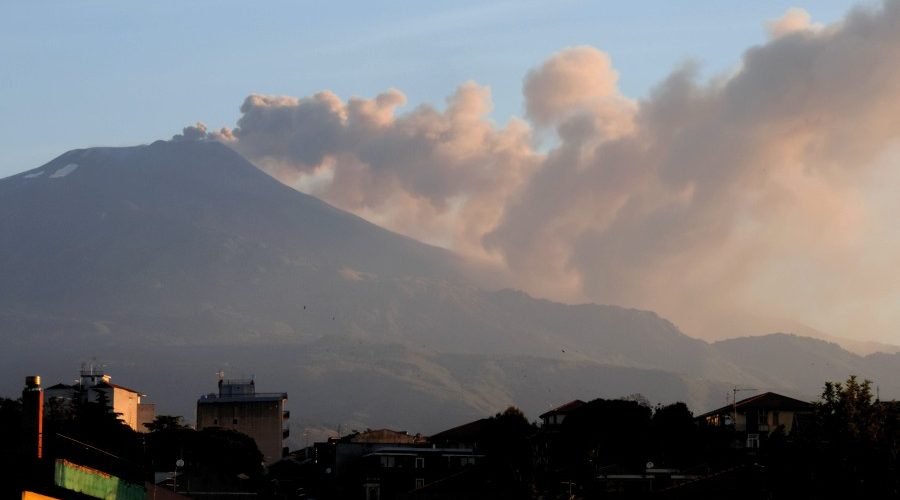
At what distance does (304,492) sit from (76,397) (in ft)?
67.5

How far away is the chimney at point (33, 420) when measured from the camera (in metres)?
24.2

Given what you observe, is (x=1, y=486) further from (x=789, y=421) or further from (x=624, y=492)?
(x=789, y=421)

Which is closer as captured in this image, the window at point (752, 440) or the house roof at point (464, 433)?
the window at point (752, 440)

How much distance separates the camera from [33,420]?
2452 centimetres

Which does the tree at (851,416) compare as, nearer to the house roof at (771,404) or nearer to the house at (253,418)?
the house roof at (771,404)

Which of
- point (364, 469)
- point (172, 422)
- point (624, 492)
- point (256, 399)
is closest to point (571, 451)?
point (364, 469)

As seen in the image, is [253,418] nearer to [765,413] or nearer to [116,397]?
[116,397]

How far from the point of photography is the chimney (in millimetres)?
24250

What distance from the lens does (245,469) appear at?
118 meters

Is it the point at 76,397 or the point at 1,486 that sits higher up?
the point at 76,397

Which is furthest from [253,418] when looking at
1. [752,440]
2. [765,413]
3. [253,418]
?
[752,440]

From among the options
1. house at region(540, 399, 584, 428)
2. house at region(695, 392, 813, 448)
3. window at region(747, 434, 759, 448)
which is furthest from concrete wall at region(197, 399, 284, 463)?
window at region(747, 434, 759, 448)

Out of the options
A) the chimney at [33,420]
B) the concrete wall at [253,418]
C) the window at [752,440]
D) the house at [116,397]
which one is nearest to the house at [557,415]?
the window at [752,440]

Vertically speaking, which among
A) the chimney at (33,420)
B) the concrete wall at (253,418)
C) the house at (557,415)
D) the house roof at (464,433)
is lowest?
the chimney at (33,420)
